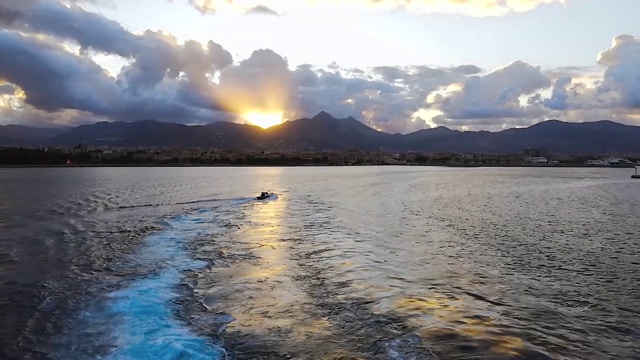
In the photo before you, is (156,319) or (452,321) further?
(156,319)

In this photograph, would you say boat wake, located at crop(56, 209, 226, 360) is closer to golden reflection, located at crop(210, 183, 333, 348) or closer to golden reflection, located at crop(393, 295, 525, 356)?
golden reflection, located at crop(210, 183, 333, 348)

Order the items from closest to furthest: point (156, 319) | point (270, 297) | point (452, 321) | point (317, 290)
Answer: point (452, 321) < point (156, 319) < point (270, 297) < point (317, 290)

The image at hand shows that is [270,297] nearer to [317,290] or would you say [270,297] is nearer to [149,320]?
[317,290]

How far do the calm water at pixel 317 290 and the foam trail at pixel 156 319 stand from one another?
53 millimetres

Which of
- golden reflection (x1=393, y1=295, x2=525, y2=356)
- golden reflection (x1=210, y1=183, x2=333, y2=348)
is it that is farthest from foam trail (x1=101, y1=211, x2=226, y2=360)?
golden reflection (x1=393, y1=295, x2=525, y2=356)

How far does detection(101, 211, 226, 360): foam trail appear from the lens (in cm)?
1019

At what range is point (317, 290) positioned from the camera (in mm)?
14938

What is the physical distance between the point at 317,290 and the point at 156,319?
4879 mm

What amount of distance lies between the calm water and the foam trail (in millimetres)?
53

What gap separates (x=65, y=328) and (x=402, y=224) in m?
22.9

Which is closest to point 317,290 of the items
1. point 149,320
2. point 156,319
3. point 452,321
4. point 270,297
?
point 270,297

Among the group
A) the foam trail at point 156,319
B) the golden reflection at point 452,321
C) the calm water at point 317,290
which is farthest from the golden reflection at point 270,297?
the golden reflection at point 452,321

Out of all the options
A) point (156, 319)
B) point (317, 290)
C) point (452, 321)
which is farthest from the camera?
point (317, 290)

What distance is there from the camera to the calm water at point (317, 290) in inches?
416
